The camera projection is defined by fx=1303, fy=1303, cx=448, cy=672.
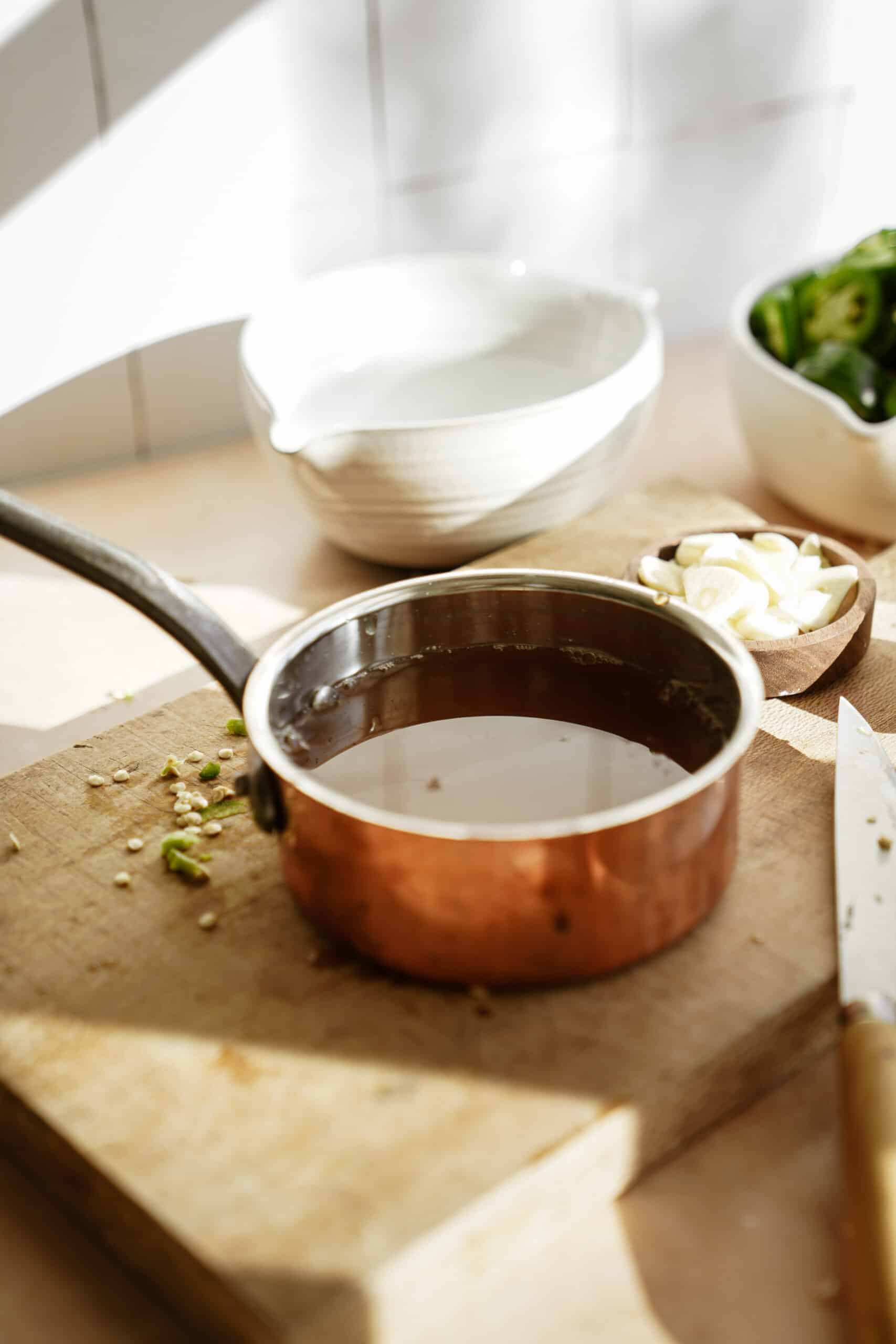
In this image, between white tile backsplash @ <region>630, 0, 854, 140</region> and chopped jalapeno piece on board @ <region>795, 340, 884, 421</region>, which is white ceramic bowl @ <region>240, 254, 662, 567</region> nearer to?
chopped jalapeno piece on board @ <region>795, 340, 884, 421</region>

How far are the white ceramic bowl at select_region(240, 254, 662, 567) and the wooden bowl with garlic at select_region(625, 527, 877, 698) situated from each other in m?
0.13

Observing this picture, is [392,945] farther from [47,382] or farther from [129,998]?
[47,382]

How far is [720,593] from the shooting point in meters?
0.68

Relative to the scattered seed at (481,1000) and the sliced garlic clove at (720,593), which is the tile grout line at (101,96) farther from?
the scattered seed at (481,1000)

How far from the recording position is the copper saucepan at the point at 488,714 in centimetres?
47

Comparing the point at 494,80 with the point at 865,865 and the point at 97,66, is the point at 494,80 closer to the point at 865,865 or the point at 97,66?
the point at 97,66

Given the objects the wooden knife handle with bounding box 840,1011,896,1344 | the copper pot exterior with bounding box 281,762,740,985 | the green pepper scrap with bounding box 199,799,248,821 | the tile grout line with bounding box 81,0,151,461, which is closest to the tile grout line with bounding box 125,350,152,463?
the tile grout line with bounding box 81,0,151,461

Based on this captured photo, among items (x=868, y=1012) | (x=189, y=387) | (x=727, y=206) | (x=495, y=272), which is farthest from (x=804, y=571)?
(x=727, y=206)

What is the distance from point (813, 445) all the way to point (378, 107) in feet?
1.67

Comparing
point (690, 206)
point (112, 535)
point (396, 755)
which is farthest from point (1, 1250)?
point (690, 206)

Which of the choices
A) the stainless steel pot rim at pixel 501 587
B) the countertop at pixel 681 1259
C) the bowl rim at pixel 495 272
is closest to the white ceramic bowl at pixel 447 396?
the bowl rim at pixel 495 272

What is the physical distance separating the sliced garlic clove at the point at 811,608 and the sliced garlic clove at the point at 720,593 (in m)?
0.03

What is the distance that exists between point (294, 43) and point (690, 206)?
1.67 ft

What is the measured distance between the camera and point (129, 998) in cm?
52
